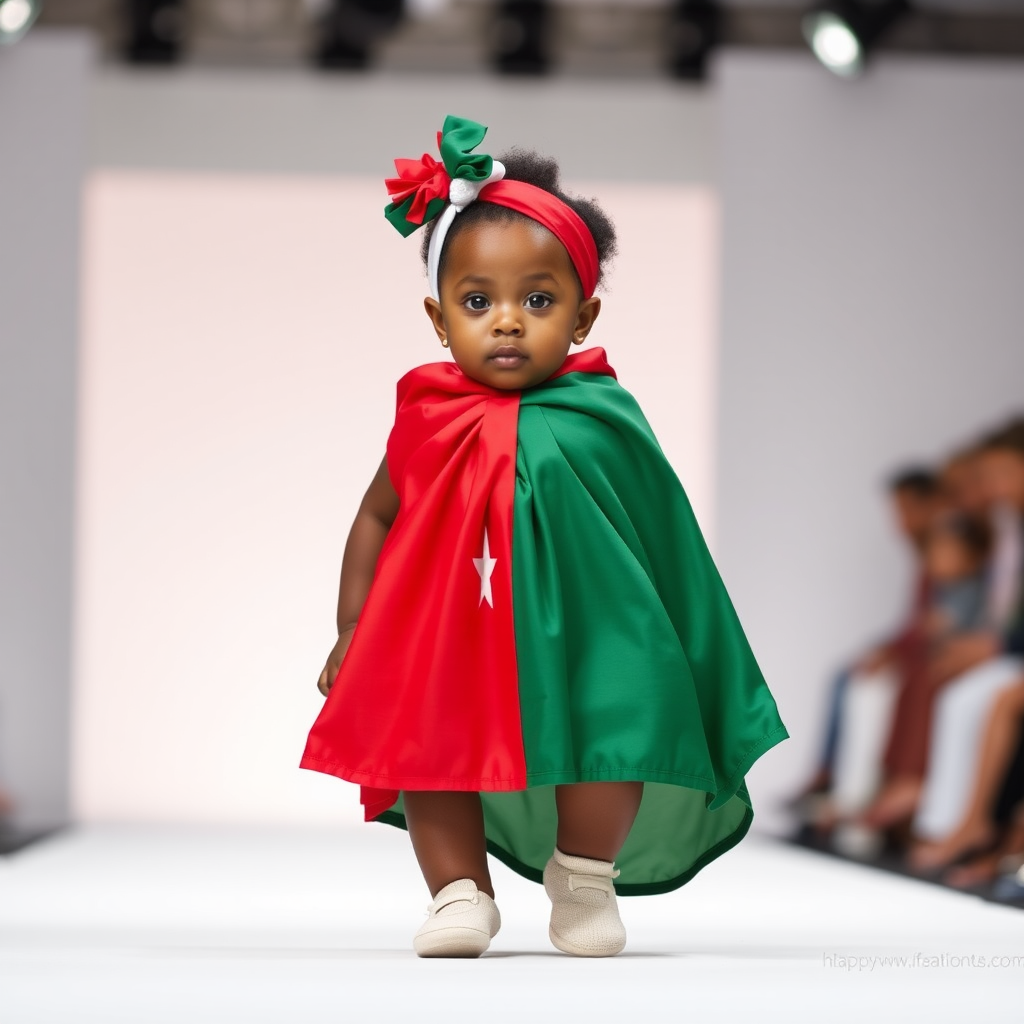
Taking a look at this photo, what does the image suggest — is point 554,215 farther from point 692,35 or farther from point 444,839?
point 692,35

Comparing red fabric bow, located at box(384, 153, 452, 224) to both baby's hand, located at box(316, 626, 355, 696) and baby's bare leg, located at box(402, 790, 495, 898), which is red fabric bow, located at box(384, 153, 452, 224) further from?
baby's bare leg, located at box(402, 790, 495, 898)

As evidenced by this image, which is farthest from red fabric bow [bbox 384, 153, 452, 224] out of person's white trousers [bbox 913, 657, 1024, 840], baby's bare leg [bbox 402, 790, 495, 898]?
person's white trousers [bbox 913, 657, 1024, 840]

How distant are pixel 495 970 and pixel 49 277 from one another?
3690 mm

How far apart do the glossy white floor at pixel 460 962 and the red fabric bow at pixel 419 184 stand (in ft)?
2.71

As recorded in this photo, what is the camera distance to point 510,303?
187 centimetres

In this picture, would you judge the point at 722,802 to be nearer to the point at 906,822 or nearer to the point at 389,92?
the point at 906,822

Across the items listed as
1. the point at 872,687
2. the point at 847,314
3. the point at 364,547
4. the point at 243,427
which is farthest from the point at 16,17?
the point at 364,547

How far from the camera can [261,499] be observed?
547 cm

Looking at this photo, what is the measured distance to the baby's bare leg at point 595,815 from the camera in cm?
180

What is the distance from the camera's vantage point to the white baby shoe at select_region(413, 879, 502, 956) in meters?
1.74

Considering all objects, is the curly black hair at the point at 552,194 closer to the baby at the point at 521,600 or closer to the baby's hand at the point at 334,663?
the baby at the point at 521,600

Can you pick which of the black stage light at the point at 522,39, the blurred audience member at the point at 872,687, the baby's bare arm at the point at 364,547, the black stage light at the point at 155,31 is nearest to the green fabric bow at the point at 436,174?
the baby's bare arm at the point at 364,547

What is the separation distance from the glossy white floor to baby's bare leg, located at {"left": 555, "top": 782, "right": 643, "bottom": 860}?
4.8 inches

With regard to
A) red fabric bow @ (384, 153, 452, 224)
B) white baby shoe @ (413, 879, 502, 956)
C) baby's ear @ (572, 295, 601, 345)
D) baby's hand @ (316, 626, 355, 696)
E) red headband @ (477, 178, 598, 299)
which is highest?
red fabric bow @ (384, 153, 452, 224)
